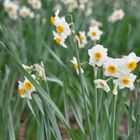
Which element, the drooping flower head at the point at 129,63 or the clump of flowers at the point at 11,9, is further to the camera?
the clump of flowers at the point at 11,9

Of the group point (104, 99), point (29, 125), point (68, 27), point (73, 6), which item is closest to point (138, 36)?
point (73, 6)

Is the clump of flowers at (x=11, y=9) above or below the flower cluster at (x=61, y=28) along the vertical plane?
above

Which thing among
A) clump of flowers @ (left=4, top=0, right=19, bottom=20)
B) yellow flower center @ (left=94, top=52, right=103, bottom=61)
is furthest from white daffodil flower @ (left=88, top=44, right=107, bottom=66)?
clump of flowers @ (left=4, top=0, right=19, bottom=20)

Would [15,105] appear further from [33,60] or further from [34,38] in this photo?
[34,38]

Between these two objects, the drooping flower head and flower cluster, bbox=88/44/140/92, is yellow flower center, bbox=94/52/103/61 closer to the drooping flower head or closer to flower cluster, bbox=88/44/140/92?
flower cluster, bbox=88/44/140/92

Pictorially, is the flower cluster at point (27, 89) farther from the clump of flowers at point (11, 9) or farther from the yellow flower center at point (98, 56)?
the clump of flowers at point (11, 9)

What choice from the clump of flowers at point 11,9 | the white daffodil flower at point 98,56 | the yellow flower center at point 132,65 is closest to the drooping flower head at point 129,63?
the yellow flower center at point 132,65

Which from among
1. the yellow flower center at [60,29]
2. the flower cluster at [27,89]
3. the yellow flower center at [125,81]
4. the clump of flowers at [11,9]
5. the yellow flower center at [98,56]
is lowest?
the yellow flower center at [125,81]

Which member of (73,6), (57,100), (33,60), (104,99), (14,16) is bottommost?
(104,99)
